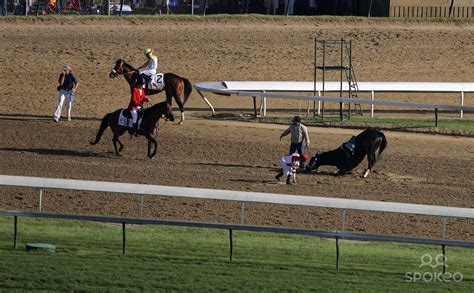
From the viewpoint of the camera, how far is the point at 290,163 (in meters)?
22.6

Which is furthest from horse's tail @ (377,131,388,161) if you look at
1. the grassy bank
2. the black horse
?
the grassy bank

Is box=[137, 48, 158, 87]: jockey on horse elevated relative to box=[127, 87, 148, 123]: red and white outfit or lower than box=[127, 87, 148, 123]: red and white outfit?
elevated

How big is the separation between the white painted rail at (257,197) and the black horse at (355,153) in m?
4.52

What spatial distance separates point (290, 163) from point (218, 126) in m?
6.67

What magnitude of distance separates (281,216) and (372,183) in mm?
3588

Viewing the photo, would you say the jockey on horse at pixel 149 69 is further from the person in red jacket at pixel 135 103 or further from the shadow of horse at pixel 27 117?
the person in red jacket at pixel 135 103

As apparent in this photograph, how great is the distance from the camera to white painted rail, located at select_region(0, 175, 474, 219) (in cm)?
1805

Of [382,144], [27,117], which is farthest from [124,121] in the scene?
[27,117]

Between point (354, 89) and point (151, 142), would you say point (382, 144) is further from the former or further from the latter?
point (354, 89)

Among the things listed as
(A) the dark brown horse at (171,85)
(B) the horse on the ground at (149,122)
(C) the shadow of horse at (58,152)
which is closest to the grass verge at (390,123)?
(A) the dark brown horse at (171,85)

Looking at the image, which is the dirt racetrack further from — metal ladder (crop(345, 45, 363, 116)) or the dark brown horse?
metal ladder (crop(345, 45, 363, 116))

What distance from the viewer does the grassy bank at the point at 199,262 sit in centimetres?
1477

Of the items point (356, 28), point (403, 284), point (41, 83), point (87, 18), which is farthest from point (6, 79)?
point (403, 284)

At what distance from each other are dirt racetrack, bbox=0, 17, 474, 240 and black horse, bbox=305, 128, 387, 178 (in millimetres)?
258
